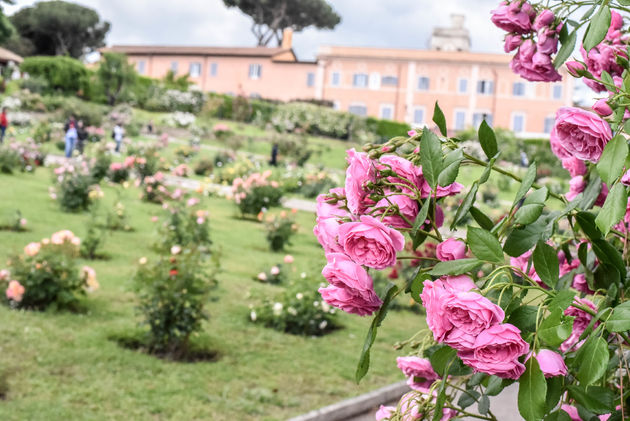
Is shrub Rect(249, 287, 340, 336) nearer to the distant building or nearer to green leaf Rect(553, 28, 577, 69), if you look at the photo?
green leaf Rect(553, 28, 577, 69)

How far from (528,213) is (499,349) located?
22cm

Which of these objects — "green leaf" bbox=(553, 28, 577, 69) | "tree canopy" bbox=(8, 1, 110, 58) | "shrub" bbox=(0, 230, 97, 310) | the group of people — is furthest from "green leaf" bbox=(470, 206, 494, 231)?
"tree canopy" bbox=(8, 1, 110, 58)

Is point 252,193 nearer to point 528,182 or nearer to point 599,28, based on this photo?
point 599,28

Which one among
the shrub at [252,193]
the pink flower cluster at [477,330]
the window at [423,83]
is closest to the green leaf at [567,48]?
the pink flower cluster at [477,330]

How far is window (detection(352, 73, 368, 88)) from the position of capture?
38438 mm

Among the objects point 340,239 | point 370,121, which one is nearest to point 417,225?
point 340,239

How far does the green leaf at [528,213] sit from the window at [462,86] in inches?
1499

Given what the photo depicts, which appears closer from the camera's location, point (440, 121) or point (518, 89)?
point (440, 121)

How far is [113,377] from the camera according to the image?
473 centimetres

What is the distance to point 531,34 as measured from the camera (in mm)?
1466

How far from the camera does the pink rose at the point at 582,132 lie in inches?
38.7

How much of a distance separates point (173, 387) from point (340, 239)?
4.00m

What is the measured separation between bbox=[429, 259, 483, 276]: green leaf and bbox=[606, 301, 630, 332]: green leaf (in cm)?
17

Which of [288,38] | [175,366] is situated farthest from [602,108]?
A: [288,38]
